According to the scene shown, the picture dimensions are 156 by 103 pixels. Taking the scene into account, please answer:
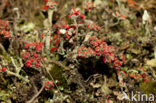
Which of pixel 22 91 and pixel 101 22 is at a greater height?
pixel 101 22

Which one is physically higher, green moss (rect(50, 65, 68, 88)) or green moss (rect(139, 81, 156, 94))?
green moss (rect(50, 65, 68, 88))

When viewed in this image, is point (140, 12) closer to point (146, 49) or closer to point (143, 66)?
point (146, 49)

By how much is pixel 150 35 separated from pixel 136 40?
0.82ft

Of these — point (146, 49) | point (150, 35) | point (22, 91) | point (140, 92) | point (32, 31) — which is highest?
point (32, 31)

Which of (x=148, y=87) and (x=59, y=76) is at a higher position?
(x=59, y=76)

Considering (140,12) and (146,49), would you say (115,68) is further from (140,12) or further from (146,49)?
(140,12)

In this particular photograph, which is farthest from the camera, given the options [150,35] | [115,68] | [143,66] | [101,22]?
[101,22]

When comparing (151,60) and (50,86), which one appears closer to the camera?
(50,86)

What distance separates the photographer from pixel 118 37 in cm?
288

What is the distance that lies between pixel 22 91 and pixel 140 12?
99.9 inches

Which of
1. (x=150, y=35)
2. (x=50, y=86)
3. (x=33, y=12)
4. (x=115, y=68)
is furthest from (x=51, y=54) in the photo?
(x=150, y=35)

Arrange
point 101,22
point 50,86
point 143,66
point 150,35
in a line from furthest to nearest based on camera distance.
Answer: point 101,22
point 150,35
point 143,66
point 50,86

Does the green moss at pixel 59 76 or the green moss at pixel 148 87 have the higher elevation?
the green moss at pixel 59 76

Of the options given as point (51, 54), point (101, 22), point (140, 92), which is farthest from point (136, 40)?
point (51, 54)
